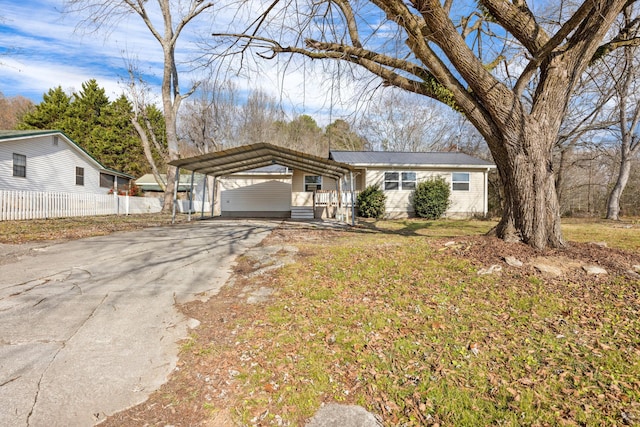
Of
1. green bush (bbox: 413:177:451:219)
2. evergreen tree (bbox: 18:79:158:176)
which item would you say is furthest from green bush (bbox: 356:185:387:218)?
evergreen tree (bbox: 18:79:158:176)

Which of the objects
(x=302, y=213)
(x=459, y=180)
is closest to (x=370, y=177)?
(x=302, y=213)

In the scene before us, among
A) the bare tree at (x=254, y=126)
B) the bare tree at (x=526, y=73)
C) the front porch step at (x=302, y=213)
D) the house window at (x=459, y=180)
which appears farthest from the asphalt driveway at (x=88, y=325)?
the bare tree at (x=254, y=126)

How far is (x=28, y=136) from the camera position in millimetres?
15344

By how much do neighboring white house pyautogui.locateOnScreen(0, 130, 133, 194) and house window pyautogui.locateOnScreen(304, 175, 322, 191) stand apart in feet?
43.6

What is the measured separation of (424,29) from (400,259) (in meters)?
3.76

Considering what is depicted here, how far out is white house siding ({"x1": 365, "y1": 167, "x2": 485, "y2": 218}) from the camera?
17.2 meters

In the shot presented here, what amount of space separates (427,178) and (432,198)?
150cm

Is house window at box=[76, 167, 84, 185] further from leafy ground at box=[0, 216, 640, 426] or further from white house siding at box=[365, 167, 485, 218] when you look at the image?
leafy ground at box=[0, 216, 640, 426]

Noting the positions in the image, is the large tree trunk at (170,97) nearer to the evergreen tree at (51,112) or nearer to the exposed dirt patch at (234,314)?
the exposed dirt patch at (234,314)

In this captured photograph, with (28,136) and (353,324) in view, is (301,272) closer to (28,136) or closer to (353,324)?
(353,324)

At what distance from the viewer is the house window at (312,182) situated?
19.0 meters

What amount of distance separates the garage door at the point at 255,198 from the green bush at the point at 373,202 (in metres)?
5.56

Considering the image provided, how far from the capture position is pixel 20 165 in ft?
50.7

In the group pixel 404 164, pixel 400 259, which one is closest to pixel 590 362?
pixel 400 259
